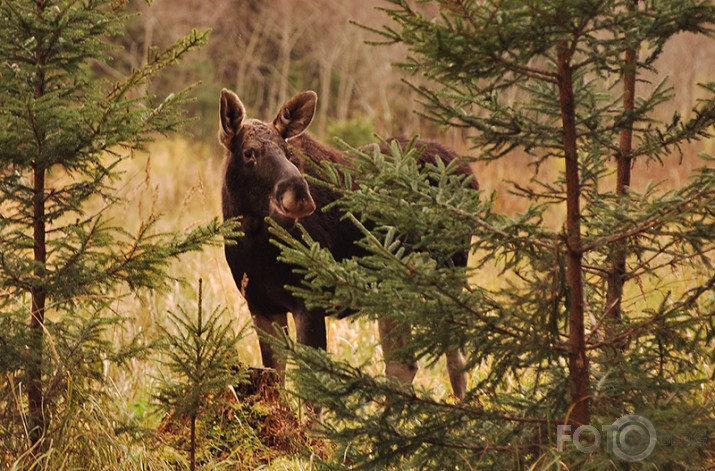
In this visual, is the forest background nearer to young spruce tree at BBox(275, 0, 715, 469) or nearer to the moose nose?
the moose nose

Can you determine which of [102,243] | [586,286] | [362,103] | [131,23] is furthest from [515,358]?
[131,23]

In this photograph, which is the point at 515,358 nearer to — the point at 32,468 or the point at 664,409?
the point at 664,409

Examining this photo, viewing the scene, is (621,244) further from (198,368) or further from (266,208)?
(266,208)

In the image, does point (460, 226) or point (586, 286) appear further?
point (586, 286)

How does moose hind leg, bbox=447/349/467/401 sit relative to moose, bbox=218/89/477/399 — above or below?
below

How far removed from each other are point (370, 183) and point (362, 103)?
14.7 metres

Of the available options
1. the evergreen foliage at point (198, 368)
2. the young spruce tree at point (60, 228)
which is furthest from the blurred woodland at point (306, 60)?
the evergreen foliage at point (198, 368)

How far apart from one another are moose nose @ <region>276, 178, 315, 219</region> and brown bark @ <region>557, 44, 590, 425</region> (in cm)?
202

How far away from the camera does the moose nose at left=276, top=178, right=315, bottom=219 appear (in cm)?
502

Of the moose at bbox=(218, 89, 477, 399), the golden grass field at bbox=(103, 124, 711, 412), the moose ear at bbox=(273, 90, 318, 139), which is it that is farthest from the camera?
the golden grass field at bbox=(103, 124, 711, 412)

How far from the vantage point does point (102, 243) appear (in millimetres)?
4172

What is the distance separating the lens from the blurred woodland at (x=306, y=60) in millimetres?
17625

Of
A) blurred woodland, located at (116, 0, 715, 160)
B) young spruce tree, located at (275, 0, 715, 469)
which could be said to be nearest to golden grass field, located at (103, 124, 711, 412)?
young spruce tree, located at (275, 0, 715, 469)

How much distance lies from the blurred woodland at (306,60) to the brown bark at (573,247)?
43.6 ft
